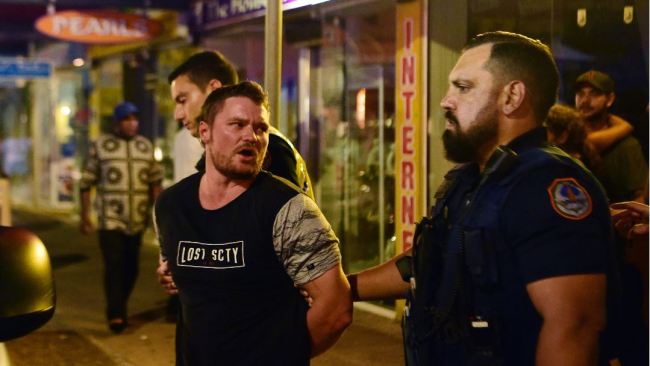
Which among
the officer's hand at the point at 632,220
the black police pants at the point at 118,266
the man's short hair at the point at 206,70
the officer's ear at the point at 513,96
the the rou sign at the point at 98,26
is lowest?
the black police pants at the point at 118,266

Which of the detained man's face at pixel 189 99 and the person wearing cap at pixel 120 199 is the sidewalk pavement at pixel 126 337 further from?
the detained man's face at pixel 189 99

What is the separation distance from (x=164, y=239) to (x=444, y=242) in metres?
1.20

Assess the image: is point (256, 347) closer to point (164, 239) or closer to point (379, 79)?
point (164, 239)

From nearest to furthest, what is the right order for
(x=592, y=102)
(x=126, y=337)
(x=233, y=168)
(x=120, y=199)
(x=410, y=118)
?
1. (x=233, y=168)
2. (x=592, y=102)
3. (x=126, y=337)
4. (x=410, y=118)
5. (x=120, y=199)

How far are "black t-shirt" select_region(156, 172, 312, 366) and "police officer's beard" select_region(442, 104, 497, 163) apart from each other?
702mm

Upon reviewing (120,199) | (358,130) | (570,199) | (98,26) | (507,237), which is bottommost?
(120,199)

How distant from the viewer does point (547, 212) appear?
2680mm

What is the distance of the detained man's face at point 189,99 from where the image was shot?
15.8ft

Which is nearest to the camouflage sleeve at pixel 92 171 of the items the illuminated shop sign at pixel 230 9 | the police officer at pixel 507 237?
the illuminated shop sign at pixel 230 9

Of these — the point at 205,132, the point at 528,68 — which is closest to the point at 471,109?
the point at 528,68

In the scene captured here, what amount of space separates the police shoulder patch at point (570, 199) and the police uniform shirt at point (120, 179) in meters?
6.78

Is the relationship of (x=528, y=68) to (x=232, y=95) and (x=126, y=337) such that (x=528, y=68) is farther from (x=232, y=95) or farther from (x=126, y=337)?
(x=126, y=337)

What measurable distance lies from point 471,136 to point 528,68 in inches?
9.7

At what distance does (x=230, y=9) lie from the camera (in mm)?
12633
